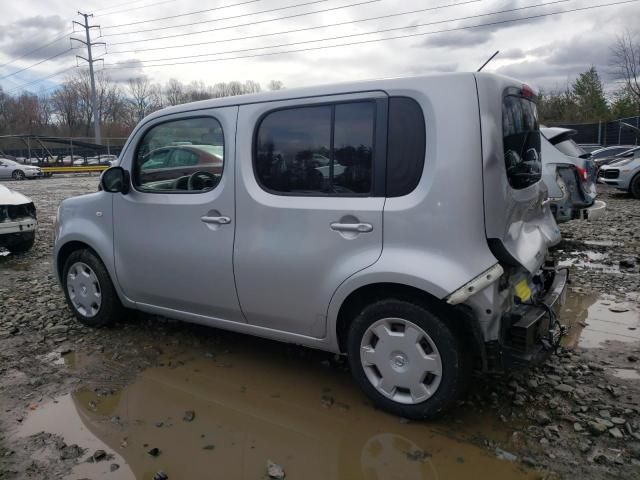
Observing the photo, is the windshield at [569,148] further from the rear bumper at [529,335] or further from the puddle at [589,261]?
the rear bumper at [529,335]

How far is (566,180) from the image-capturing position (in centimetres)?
736

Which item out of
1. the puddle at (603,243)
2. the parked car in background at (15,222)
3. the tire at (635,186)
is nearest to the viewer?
the parked car in background at (15,222)

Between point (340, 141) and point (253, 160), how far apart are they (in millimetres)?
679

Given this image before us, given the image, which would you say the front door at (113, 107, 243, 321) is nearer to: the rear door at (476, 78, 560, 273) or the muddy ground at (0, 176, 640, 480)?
the muddy ground at (0, 176, 640, 480)

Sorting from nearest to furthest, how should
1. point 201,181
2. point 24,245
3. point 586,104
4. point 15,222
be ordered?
point 201,181
point 15,222
point 24,245
point 586,104

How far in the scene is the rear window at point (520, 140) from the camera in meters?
3.04

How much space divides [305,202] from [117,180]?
1841 mm

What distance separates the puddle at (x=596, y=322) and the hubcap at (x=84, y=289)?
13.6 feet

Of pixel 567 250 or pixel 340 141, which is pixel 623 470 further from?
pixel 567 250

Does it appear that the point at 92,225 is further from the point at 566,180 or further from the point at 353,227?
the point at 566,180

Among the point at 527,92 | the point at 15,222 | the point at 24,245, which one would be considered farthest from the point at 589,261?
the point at 24,245

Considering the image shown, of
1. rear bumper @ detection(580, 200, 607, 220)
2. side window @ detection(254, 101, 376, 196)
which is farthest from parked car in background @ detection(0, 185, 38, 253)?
rear bumper @ detection(580, 200, 607, 220)

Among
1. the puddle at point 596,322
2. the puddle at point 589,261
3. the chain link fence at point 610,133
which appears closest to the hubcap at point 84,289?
the puddle at point 596,322

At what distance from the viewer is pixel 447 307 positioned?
2947mm
